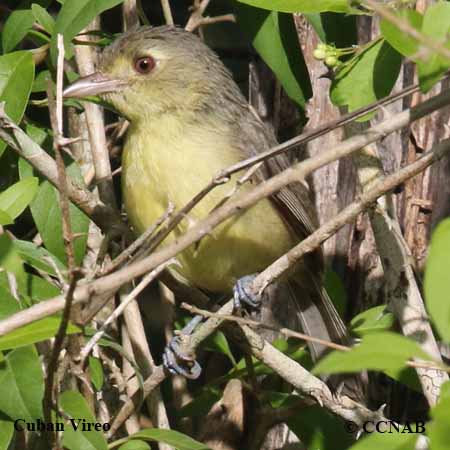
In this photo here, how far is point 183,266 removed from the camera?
4.68 m

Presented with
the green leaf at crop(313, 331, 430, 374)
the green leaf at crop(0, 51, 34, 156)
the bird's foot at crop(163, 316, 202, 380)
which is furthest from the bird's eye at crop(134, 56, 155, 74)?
the green leaf at crop(313, 331, 430, 374)

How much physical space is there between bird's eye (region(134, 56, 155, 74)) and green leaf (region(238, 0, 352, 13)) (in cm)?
156

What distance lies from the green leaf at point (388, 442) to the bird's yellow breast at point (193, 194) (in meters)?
2.12

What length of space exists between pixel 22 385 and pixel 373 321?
5.77 ft

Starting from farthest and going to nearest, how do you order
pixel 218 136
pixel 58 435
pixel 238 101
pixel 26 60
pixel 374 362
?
pixel 238 101 < pixel 218 136 < pixel 26 60 < pixel 58 435 < pixel 374 362

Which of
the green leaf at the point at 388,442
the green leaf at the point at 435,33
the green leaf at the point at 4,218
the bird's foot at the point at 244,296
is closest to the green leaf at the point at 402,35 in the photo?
the green leaf at the point at 435,33

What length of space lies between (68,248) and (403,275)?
1833 millimetres

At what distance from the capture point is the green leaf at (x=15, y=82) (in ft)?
12.9

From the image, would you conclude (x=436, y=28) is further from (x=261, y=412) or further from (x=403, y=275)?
(x=261, y=412)

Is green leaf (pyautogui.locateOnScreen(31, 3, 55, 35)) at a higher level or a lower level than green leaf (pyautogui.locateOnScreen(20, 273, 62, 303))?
higher

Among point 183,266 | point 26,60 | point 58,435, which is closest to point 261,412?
point 183,266

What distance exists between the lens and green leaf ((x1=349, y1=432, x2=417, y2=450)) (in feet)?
7.36

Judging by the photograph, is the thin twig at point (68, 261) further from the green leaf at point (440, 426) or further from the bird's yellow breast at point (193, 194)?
the bird's yellow breast at point (193, 194)

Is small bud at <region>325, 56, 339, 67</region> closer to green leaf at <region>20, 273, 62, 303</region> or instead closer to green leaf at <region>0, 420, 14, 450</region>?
green leaf at <region>20, 273, 62, 303</region>
